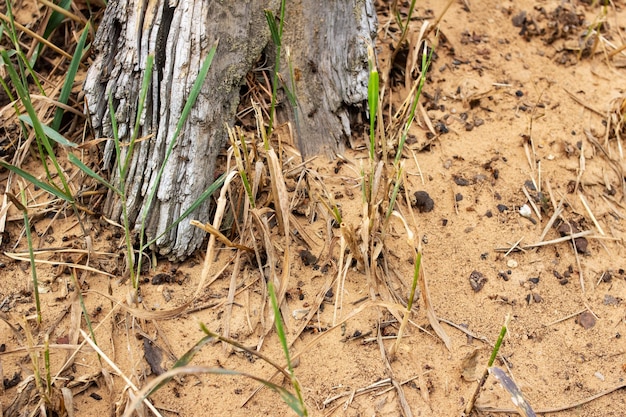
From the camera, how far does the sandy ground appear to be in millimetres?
1992

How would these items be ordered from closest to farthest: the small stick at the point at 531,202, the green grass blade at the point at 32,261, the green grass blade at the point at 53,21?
1. the green grass blade at the point at 32,261
2. the small stick at the point at 531,202
3. the green grass blade at the point at 53,21

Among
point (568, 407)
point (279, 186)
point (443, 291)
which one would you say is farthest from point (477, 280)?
point (279, 186)

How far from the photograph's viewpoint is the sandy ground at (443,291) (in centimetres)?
199

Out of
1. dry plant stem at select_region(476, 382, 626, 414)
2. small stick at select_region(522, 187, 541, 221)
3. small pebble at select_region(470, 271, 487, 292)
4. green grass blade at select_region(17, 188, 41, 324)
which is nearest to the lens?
green grass blade at select_region(17, 188, 41, 324)

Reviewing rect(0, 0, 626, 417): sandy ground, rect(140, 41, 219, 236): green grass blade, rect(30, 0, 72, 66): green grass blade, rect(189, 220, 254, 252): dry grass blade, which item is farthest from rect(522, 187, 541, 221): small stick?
rect(30, 0, 72, 66): green grass blade

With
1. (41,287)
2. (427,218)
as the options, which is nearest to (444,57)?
(427,218)

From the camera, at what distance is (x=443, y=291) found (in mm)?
2238

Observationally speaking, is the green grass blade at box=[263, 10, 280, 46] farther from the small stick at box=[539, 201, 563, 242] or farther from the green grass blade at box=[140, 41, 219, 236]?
the small stick at box=[539, 201, 563, 242]

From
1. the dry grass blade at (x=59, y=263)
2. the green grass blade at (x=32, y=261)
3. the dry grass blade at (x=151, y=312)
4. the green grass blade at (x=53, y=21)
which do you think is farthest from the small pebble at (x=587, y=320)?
the green grass blade at (x=53, y=21)

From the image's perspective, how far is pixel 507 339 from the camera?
2.14m

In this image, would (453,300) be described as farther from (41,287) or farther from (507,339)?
(41,287)

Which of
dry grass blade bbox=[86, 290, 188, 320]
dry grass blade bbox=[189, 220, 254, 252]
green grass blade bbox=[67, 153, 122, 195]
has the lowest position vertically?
dry grass blade bbox=[86, 290, 188, 320]

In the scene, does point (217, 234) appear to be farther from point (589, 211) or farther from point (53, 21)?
point (589, 211)

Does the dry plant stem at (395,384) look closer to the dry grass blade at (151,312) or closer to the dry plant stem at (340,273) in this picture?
the dry plant stem at (340,273)
